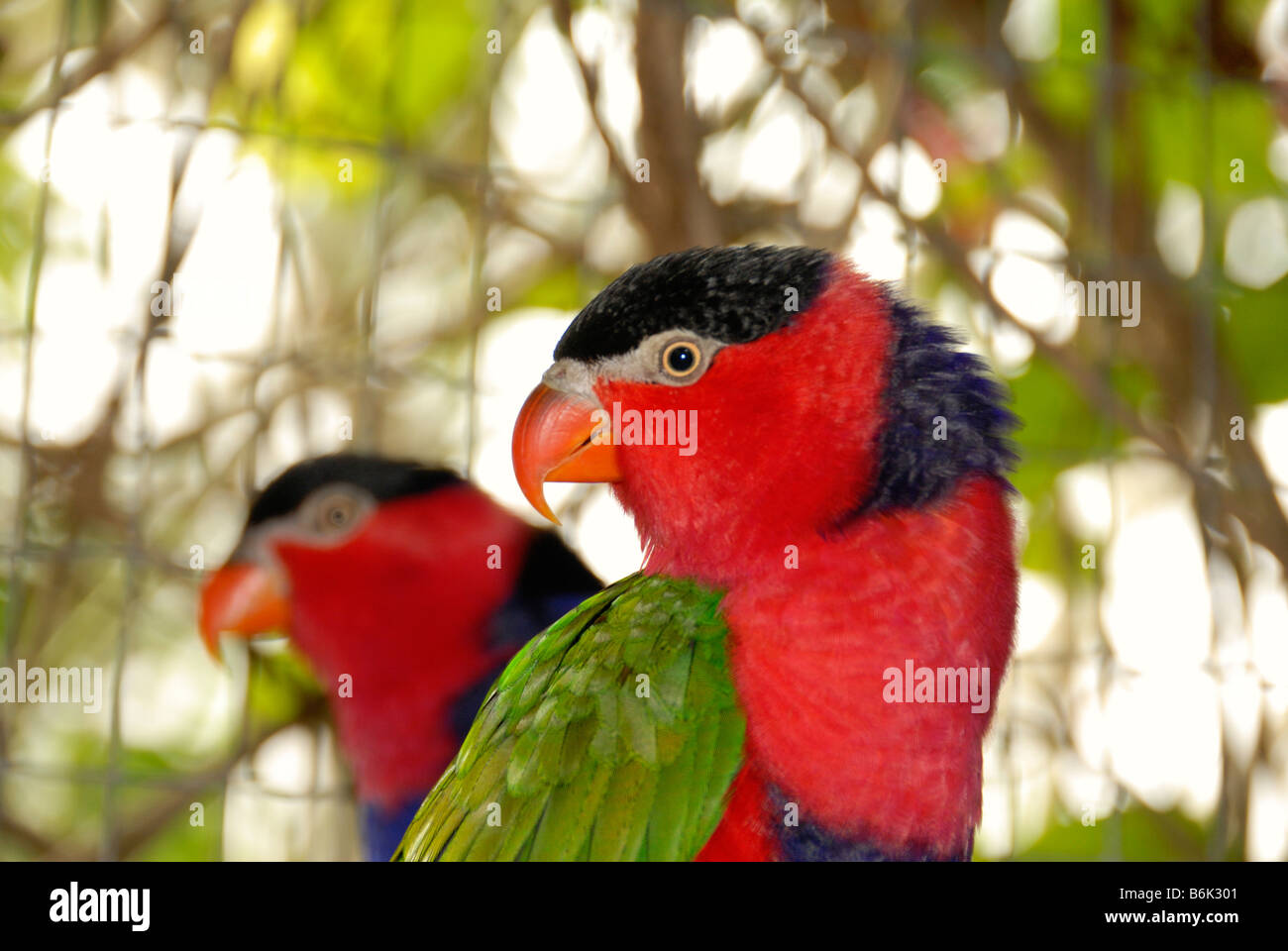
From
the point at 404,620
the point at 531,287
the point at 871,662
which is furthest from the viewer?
the point at 531,287

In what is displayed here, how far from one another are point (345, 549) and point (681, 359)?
0.76 m

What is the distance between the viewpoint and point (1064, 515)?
148cm

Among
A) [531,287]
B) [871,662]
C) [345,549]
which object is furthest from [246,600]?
[871,662]

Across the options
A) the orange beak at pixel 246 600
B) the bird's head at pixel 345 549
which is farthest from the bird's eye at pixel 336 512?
the orange beak at pixel 246 600

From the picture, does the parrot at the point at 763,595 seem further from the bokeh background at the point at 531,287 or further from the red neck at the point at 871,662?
the bokeh background at the point at 531,287

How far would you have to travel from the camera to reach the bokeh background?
1.29m

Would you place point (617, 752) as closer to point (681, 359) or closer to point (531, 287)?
point (681, 359)

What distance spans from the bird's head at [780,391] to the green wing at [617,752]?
0.10 meters

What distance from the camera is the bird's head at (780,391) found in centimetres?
78

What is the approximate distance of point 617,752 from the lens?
72 centimetres

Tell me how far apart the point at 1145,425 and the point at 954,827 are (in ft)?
3.13
